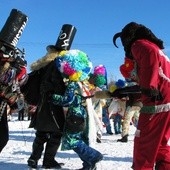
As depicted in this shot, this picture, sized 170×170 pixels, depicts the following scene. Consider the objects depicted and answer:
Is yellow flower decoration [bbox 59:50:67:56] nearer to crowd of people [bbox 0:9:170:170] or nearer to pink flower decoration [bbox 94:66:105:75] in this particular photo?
crowd of people [bbox 0:9:170:170]

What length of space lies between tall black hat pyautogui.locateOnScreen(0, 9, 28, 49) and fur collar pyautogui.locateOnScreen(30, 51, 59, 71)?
2.51ft

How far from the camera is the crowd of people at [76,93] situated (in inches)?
157

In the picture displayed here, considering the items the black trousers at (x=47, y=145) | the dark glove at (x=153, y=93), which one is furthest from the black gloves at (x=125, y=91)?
the black trousers at (x=47, y=145)

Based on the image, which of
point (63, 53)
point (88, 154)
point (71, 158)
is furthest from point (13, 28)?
point (71, 158)

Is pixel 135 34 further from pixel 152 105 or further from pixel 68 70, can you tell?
pixel 68 70

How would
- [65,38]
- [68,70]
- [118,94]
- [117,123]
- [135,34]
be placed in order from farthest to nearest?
[117,123] < [65,38] < [68,70] < [118,94] < [135,34]

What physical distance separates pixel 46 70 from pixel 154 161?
2367mm

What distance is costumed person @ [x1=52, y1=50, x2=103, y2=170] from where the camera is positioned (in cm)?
549

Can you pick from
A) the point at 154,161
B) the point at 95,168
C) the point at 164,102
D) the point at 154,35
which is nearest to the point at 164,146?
the point at 154,161

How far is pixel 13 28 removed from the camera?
5.11m

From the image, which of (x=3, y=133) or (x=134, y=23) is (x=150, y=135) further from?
(x=3, y=133)

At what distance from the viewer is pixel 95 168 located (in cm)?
557

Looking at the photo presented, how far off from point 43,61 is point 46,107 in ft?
2.16

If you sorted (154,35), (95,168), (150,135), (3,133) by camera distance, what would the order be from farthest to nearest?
A: (95,168) < (3,133) < (154,35) < (150,135)
